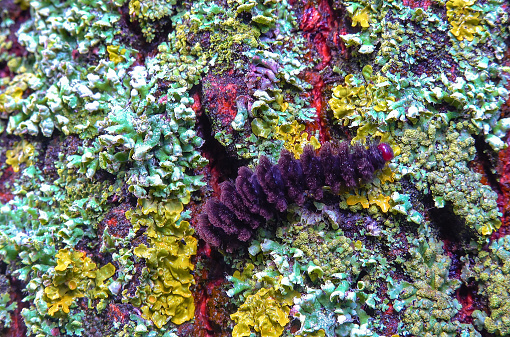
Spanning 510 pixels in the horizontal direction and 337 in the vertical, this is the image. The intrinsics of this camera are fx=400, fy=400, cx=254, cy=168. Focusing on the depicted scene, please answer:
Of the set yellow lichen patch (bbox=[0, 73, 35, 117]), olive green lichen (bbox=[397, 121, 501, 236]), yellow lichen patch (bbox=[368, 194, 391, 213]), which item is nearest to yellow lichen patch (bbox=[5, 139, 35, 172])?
yellow lichen patch (bbox=[0, 73, 35, 117])

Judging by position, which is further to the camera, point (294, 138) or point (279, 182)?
point (294, 138)

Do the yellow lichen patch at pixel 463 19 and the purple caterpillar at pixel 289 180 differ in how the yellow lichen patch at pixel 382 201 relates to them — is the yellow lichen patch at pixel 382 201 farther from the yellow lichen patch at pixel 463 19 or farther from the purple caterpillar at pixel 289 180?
the yellow lichen patch at pixel 463 19

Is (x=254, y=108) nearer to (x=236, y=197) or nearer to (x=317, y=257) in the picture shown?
(x=236, y=197)

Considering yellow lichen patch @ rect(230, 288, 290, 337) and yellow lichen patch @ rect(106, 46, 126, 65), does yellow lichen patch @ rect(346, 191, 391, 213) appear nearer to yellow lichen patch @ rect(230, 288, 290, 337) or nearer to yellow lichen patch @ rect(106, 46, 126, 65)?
yellow lichen patch @ rect(230, 288, 290, 337)

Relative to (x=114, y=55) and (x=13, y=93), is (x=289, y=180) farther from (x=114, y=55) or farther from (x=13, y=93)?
(x=13, y=93)

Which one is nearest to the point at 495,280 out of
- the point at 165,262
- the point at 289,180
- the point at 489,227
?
the point at 489,227
